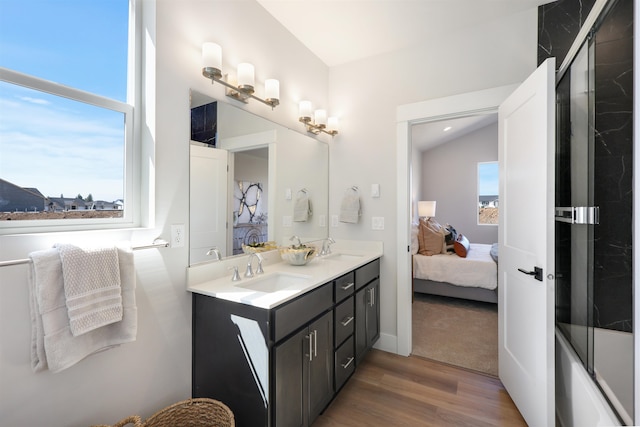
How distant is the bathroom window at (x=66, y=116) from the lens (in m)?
1.01

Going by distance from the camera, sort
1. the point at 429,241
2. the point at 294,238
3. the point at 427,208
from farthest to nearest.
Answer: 1. the point at 427,208
2. the point at 429,241
3. the point at 294,238

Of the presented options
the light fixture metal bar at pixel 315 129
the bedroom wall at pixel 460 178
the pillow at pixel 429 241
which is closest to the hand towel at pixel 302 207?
the light fixture metal bar at pixel 315 129

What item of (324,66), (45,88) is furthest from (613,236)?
(45,88)

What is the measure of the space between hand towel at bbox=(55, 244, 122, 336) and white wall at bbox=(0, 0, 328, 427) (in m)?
0.15

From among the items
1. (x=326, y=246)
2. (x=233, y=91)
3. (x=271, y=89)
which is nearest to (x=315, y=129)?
(x=271, y=89)

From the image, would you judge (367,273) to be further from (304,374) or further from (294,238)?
(304,374)

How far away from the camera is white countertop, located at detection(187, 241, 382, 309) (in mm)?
1370

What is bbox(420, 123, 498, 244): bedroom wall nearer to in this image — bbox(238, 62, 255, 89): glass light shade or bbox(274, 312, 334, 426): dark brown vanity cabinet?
bbox(274, 312, 334, 426): dark brown vanity cabinet

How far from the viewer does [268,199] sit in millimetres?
2119

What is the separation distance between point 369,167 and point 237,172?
1.29 metres

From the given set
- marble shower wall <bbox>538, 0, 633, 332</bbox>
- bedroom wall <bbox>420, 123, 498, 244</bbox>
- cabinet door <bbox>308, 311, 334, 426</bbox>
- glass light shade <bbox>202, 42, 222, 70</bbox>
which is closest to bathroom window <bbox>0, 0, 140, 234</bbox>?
glass light shade <bbox>202, 42, 222, 70</bbox>

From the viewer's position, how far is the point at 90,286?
1021 mm

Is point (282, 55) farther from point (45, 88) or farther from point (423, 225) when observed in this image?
point (423, 225)

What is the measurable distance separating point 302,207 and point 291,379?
1.42 metres
